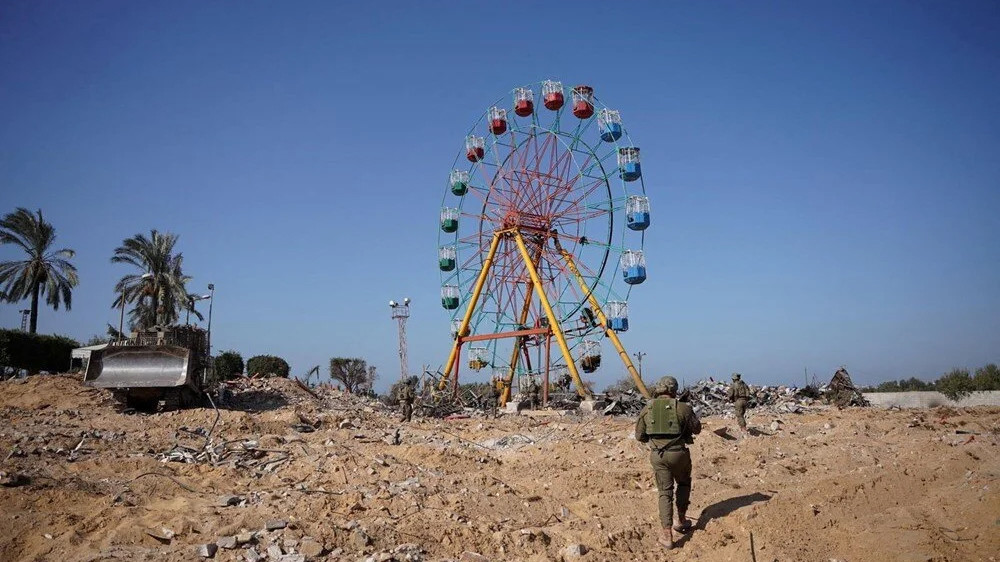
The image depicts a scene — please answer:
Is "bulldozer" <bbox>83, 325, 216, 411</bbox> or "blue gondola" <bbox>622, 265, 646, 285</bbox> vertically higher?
"blue gondola" <bbox>622, 265, 646, 285</bbox>

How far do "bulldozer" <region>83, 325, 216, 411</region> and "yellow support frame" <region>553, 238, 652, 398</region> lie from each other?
13768mm

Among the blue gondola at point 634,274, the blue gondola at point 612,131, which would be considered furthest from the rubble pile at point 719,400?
the blue gondola at point 612,131

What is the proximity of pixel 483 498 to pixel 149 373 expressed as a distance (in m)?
14.4

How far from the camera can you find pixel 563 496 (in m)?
8.58

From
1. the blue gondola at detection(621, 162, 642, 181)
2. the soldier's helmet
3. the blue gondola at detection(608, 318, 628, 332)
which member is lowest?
the soldier's helmet

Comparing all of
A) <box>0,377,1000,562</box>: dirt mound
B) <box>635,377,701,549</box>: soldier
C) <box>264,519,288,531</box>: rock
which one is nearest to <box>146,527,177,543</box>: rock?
<box>0,377,1000,562</box>: dirt mound

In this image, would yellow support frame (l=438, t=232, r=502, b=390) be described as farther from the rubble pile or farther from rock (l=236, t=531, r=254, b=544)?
rock (l=236, t=531, r=254, b=544)

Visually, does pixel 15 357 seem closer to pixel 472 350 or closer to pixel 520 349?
pixel 472 350

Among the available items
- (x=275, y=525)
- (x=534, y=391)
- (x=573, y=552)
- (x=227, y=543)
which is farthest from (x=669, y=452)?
(x=534, y=391)

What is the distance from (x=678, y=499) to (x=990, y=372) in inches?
1378

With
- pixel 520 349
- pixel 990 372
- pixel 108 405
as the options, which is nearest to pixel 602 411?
pixel 520 349

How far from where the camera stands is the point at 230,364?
36594 mm

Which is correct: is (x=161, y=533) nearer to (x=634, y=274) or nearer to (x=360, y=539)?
(x=360, y=539)

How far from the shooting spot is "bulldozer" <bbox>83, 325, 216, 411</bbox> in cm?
1819
